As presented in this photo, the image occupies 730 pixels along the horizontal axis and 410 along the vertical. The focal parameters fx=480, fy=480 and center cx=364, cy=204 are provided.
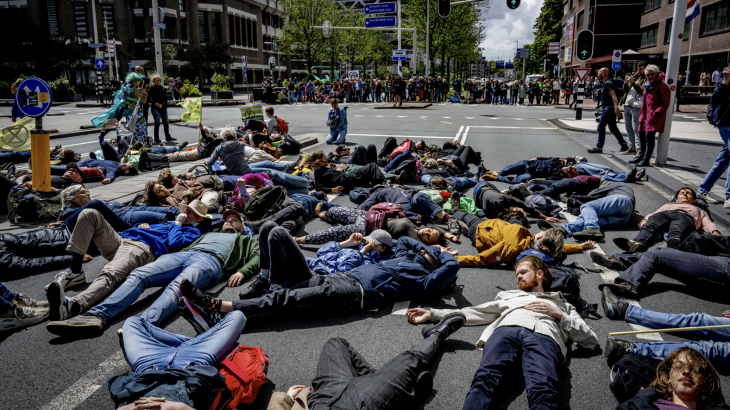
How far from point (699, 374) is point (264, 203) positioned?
574 cm

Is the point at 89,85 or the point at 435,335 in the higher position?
the point at 89,85

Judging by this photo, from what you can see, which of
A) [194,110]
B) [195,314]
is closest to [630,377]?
[195,314]

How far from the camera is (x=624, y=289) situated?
4.80 m

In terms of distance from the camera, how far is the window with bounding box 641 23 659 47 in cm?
4522

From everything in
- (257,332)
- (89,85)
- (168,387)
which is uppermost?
(89,85)

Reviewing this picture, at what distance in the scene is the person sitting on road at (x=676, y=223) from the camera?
5.75 metres

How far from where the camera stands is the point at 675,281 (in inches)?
203

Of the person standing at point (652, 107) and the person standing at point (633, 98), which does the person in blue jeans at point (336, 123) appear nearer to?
the person standing at point (633, 98)

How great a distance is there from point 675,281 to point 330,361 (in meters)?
4.00

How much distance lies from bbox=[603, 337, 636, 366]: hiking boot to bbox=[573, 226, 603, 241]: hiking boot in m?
3.10

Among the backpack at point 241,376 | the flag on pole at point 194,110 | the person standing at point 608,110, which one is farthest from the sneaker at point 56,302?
the person standing at point 608,110

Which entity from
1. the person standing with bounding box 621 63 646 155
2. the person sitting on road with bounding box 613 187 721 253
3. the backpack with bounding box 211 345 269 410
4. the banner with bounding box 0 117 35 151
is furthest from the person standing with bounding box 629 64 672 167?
the banner with bounding box 0 117 35 151

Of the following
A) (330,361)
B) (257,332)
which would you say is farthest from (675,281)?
(257,332)

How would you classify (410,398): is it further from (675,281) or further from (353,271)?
(675,281)
